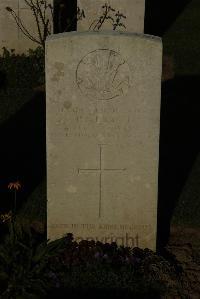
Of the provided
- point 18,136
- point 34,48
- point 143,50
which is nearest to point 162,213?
point 143,50

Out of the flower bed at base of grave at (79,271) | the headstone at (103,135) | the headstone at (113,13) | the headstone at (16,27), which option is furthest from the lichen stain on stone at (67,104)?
the headstone at (113,13)

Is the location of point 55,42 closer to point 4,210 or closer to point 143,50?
point 143,50

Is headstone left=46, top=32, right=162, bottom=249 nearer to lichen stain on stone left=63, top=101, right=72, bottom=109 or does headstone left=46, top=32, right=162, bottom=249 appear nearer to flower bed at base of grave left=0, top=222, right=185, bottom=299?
lichen stain on stone left=63, top=101, right=72, bottom=109

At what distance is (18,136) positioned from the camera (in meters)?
7.89

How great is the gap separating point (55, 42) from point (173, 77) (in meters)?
5.24

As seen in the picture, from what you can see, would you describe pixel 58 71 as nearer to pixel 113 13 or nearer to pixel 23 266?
pixel 23 266

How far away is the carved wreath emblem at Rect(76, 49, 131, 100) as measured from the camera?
16.3 ft

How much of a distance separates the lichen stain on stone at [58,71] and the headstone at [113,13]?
18.2 ft

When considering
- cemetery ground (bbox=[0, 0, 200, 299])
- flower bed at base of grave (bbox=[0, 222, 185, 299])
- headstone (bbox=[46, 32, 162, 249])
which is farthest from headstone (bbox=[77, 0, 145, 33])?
flower bed at base of grave (bbox=[0, 222, 185, 299])

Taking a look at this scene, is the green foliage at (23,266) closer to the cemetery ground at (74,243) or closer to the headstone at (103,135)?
the cemetery ground at (74,243)

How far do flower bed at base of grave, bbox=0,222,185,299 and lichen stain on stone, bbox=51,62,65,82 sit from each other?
1.12 metres

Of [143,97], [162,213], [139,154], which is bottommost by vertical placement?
[162,213]

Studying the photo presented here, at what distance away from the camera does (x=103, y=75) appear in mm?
5008

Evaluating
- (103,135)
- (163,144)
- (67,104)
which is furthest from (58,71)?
(163,144)
